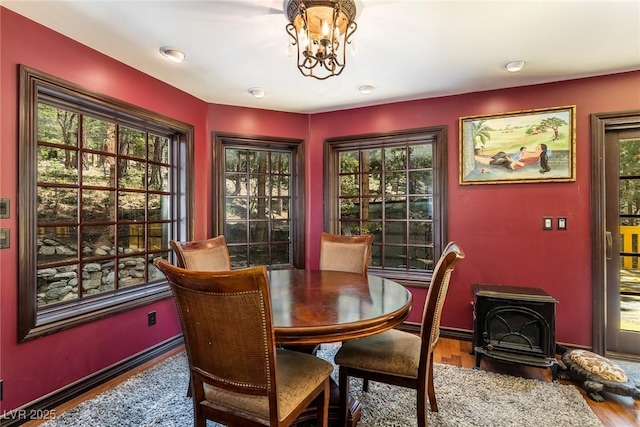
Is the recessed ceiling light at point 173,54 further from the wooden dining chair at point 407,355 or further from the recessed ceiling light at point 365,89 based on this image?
the wooden dining chair at point 407,355

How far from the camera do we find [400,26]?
2.03 m

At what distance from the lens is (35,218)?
198 centimetres

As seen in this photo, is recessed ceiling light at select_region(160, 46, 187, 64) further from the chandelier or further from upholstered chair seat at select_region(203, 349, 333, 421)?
upholstered chair seat at select_region(203, 349, 333, 421)

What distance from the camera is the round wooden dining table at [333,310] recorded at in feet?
4.52

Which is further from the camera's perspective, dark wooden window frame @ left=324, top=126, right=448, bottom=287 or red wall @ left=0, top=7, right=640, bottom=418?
dark wooden window frame @ left=324, top=126, right=448, bottom=287

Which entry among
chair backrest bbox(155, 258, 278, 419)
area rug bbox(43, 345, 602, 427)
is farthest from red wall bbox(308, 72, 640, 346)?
chair backrest bbox(155, 258, 278, 419)

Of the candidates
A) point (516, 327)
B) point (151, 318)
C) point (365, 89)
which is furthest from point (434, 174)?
point (151, 318)

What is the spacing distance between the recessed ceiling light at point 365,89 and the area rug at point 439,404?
256 cm

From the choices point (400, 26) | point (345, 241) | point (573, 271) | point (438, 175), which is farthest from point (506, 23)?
point (573, 271)

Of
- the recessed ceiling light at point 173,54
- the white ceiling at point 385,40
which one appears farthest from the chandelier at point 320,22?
the recessed ceiling light at point 173,54

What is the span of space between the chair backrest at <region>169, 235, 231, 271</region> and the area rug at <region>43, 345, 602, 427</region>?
859 millimetres

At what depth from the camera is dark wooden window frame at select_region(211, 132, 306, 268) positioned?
3473mm

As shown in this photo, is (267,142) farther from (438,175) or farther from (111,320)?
(111,320)

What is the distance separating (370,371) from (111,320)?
6.54 ft
